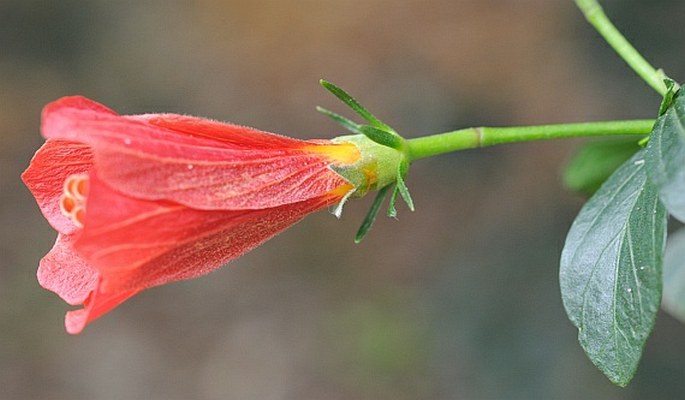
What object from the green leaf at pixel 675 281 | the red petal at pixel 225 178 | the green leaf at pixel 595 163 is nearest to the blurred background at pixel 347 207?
the green leaf at pixel 675 281

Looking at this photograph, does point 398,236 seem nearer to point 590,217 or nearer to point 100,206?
point 590,217

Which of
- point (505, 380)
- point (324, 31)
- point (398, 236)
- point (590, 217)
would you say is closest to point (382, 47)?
point (324, 31)

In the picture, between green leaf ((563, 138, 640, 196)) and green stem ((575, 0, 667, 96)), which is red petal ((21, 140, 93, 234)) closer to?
green stem ((575, 0, 667, 96))

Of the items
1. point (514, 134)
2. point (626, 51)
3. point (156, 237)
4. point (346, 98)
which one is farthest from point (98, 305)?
point (626, 51)

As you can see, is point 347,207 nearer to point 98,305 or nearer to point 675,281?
point 675,281

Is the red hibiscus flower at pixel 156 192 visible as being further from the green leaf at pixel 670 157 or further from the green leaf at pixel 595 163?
the green leaf at pixel 595 163

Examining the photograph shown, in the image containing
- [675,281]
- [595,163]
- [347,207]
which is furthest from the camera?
[347,207]
